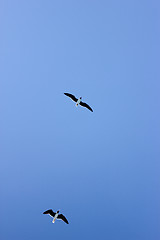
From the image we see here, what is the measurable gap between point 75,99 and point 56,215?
1097 centimetres

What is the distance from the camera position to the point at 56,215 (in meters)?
24.9

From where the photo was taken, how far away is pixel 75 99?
2552 centimetres

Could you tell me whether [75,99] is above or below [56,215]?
above
